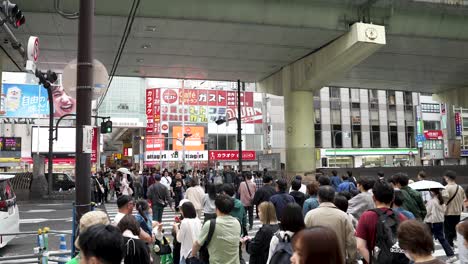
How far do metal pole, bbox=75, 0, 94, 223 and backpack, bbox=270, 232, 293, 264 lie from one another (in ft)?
9.00

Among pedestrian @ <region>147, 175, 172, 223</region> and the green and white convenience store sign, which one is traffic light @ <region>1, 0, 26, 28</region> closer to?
pedestrian @ <region>147, 175, 172, 223</region>

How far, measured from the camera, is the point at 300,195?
8719 millimetres

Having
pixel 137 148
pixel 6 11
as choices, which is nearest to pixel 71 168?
pixel 137 148

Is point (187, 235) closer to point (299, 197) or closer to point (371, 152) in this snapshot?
point (299, 197)

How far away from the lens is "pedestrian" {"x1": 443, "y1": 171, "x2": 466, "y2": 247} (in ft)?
29.6

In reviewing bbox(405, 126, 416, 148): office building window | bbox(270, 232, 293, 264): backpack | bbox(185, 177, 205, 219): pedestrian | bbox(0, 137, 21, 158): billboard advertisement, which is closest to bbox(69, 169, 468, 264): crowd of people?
bbox(270, 232, 293, 264): backpack

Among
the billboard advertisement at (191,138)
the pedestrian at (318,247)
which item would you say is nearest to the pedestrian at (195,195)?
the pedestrian at (318,247)

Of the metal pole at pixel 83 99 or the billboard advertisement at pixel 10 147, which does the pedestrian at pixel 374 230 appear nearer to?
the metal pole at pixel 83 99

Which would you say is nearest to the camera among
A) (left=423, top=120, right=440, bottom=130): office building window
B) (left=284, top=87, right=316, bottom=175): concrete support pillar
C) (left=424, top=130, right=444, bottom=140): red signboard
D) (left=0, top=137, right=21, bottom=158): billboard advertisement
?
(left=284, top=87, right=316, bottom=175): concrete support pillar

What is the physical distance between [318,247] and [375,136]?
61041 mm

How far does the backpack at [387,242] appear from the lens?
431 centimetres

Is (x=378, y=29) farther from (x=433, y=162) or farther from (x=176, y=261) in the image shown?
(x=433, y=162)

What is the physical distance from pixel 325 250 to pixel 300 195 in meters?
6.72

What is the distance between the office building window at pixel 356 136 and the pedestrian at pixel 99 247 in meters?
58.2
